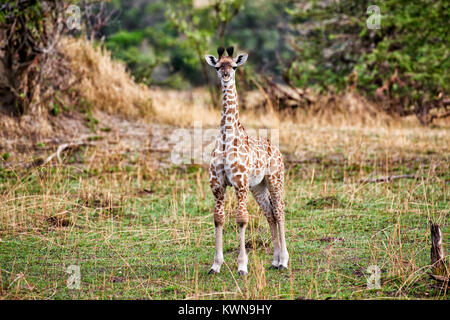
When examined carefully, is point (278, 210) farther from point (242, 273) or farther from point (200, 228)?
point (200, 228)

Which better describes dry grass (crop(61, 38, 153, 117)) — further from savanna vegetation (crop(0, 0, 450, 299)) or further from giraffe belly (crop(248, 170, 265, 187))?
giraffe belly (crop(248, 170, 265, 187))

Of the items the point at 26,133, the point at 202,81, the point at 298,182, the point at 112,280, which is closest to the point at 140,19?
the point at 202,81

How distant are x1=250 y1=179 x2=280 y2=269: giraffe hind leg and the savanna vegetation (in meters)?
0.20

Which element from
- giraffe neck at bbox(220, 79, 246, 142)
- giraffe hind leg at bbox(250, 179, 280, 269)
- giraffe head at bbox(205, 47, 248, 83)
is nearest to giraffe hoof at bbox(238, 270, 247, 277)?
giraffe hind leg at bbox(250, 179, 280, 269)

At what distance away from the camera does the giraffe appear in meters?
6.08

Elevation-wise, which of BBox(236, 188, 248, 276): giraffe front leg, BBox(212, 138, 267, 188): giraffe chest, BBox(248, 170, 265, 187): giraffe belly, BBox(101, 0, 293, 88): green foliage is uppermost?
BBox(101, 0, 293, 88): green foliage

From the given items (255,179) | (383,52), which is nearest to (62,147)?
(255,179)

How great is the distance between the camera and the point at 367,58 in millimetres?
17875

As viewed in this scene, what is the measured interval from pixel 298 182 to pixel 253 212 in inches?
95.4

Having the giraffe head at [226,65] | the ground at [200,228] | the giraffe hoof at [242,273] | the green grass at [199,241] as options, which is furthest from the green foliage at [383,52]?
the giraffe hoof at [242,273]

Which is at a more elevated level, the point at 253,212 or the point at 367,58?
the point at 367,58

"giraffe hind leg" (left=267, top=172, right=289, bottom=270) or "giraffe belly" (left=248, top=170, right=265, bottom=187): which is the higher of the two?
"giraffe belly" (left=248, top=170, right=265, bottom=187)
